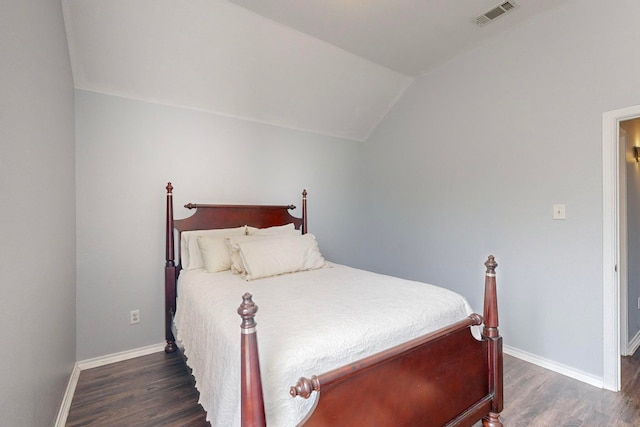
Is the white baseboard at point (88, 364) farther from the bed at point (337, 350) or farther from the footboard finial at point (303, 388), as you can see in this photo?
the footboard finial at point (303, 388)

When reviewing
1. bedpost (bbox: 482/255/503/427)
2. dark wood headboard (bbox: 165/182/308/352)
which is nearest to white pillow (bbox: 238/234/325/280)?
dark wood headboard (bbox: 165/182/308/352)

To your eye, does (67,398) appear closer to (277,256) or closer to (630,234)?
(277,256)

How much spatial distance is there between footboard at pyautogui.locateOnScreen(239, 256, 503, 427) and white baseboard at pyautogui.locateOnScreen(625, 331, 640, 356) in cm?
189

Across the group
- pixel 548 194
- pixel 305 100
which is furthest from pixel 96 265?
pixel 548 194

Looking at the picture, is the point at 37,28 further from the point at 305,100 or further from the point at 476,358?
the point at 476,358

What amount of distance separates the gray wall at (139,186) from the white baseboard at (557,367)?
2684mm

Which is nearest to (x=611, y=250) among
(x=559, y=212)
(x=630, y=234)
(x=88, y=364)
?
(x=559, y=212)

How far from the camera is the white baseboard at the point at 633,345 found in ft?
8.38

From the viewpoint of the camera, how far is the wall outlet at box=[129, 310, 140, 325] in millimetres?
2594

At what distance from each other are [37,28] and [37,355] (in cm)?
150

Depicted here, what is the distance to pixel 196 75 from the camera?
2643 millimetres

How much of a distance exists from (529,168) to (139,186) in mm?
3340

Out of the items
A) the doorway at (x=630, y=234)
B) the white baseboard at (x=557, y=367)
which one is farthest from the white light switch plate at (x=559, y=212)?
the white baseboard at (x=557, y=367)

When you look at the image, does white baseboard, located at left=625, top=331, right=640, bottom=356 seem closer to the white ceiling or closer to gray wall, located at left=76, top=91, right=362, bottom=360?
the white ceiling
